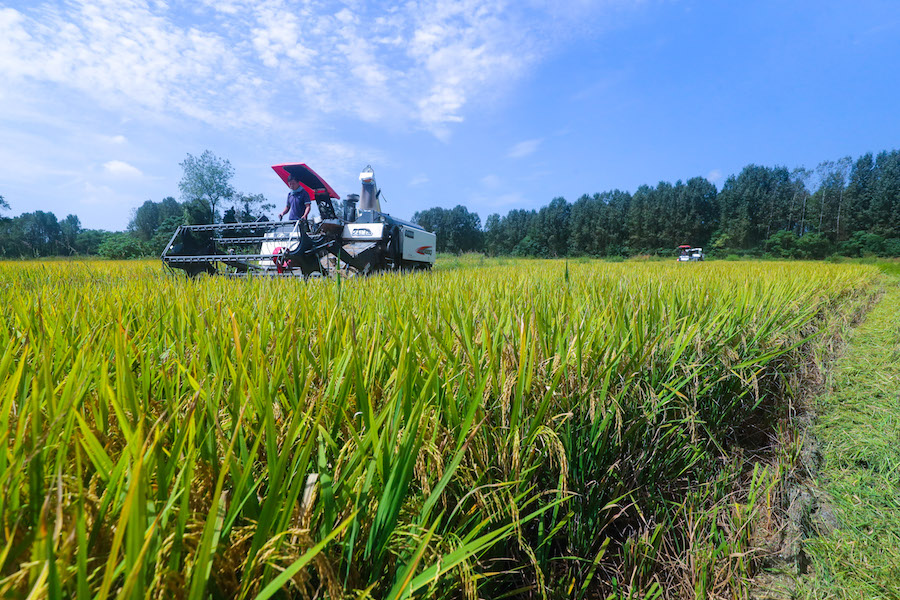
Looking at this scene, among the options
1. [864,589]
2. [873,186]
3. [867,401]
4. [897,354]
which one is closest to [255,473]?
[864,589]

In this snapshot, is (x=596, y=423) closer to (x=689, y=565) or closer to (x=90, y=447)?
(x=689, y=565)

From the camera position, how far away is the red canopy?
7.93 m

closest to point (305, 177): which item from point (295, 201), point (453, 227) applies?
point (295, 201)

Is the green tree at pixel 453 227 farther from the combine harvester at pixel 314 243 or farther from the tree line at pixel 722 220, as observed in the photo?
the combine harvester at pixel 314 243

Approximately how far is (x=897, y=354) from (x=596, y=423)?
3.43 metres

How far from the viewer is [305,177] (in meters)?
Result: 8.16

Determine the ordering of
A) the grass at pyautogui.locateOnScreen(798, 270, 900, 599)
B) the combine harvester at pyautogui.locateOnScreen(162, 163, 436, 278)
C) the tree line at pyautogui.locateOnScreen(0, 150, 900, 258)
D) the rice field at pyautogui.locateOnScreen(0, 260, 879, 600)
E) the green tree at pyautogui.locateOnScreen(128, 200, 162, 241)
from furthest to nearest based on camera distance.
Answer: the green tree at pyautogui.locateOnScreen(128, 200, 162, 241), the tree line at pyautogui.locateOnScreen(0, 150, 900, 258), the combine harvester at pyautogui.locateOnScreen(162, 163, 436, 278), the grass at pyautogui.locateOnScreen(798, 270, 900, 599), the rice field at pyautogui.locateOnScreen(0, 260, 879, 600)

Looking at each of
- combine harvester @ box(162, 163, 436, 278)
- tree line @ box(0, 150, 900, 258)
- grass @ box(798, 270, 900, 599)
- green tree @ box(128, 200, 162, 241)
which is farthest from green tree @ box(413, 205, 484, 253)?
grass @ box(798, 270, 900, 599)

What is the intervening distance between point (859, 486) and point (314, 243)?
20.4ft

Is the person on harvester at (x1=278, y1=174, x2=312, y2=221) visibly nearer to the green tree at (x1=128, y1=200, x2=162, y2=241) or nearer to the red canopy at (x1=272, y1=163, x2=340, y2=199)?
the red canopy at (x1=272, y1=163, x2=340, y2=199)

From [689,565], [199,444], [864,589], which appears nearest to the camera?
[199,444]

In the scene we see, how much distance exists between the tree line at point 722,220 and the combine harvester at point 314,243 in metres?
44.7

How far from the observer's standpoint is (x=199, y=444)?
0.67 m

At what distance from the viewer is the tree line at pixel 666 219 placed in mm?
40219
